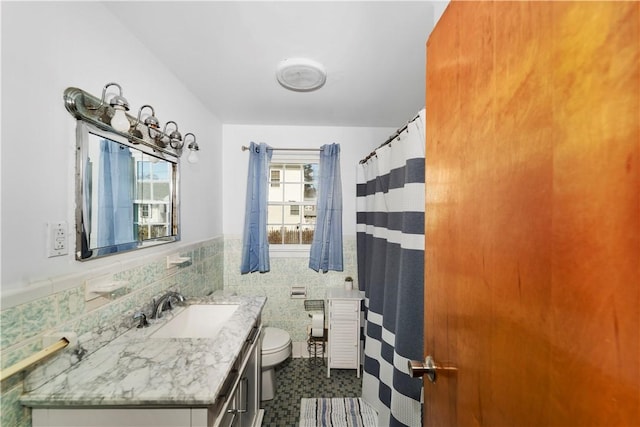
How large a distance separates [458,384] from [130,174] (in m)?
1.60

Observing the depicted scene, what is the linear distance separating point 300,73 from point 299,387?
7.88ft

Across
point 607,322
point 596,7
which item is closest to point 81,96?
point 596,7

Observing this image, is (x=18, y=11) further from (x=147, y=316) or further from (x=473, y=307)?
(x=473, y=307)

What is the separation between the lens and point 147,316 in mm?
1402

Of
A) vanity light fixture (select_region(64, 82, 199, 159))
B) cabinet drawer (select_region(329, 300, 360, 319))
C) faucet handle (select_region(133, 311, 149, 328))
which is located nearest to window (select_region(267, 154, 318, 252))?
cabinet drawer (select_region(329, 300, 360, 319))

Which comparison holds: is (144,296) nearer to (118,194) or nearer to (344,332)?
(118,194)

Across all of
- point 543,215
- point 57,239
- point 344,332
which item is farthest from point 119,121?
point 344,332

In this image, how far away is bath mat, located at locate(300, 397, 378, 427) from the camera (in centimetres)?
185

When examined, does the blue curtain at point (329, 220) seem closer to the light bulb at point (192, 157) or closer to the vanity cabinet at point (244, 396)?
the vanity cabinet at point (244, 396)

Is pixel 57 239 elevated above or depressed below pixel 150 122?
below

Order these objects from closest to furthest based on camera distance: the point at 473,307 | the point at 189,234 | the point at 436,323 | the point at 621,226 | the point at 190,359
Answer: the point at 621,226
the point at 473,307
the point at 436,323
the point at 190,359
the point at 189,234

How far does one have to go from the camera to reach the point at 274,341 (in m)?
2.08

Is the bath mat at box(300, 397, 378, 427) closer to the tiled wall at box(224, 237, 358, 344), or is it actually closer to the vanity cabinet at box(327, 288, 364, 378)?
the vanity cabinet at box(327, 288, 364, 378)

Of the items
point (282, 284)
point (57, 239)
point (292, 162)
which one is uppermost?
point (292, 162)
